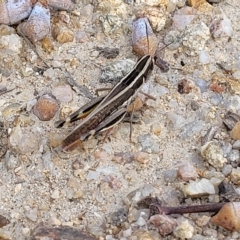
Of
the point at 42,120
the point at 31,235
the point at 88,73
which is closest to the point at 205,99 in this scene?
the point at 88,73

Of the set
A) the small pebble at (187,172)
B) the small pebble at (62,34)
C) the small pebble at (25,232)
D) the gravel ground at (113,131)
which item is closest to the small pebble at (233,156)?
the gravel ground at (113,131)

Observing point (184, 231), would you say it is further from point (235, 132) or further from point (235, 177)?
point (235, 132)

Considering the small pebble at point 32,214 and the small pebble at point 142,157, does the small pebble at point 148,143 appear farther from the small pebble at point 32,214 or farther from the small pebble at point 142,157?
the small pebble at point 32,214

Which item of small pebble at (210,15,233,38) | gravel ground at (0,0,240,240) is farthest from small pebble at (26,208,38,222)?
small pebble at (210,15,233,38)

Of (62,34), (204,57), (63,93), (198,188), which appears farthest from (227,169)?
(62,34)

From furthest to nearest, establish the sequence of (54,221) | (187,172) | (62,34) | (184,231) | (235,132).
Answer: (62,34)
(235,132)
(187,172)
(54,221)
(184,231)

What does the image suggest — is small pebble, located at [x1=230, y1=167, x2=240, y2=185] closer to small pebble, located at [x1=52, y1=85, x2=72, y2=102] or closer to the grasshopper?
the grasshopper

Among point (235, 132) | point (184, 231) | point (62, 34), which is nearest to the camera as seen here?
point (184, 231)
